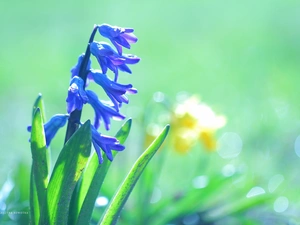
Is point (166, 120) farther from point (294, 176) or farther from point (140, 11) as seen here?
point (140, 11)

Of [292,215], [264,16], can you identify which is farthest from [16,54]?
[292,215]

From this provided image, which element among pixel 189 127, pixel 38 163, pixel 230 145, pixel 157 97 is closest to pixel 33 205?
pixel 38 163

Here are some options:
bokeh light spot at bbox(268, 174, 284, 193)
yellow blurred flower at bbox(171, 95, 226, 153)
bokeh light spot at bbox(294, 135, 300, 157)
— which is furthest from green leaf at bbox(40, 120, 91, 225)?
bokeh light spot at bbox(294, 135, 300, 157)

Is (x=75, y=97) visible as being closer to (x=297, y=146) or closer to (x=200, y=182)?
(x=200, y=182)

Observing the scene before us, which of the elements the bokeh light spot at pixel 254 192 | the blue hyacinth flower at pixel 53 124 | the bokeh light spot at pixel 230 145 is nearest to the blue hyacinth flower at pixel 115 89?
the blue hyacinth flower at pixel 53 124

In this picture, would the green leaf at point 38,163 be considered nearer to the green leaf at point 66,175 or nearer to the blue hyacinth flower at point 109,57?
the green leaf at point 66,175
